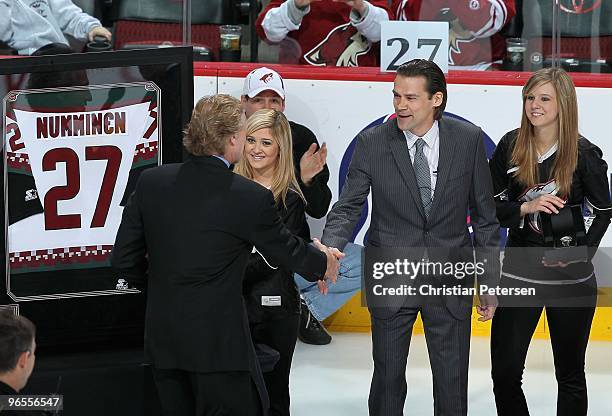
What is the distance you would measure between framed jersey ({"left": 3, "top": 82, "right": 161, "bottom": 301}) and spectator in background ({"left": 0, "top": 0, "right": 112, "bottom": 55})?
6.24 ft

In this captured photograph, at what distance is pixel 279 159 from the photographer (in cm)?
426

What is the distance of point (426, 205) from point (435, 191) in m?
0.06

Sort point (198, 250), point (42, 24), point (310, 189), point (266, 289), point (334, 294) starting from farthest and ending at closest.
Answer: point (334, 294) < point (42, 24) < point (310, 189) < point (266, 289) < point (198, 250)

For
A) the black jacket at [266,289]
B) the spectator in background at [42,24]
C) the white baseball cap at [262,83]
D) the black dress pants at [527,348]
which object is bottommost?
the black dress pants at [527,348]

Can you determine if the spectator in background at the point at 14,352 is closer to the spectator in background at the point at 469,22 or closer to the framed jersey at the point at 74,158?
the framed jersey at the point at 74,158

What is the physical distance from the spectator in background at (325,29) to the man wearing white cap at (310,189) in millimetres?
340

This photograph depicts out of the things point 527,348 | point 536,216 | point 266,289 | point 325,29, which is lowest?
point 527,348

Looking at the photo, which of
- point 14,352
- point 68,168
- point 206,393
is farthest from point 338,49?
point 14,352

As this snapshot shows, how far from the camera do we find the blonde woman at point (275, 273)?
402 centimetres

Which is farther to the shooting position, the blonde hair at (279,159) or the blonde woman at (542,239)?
the blonde hair at (279,159)

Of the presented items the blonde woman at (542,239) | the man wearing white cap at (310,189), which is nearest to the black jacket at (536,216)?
the blonde woman at (542,239)

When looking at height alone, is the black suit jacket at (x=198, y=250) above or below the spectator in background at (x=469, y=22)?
below

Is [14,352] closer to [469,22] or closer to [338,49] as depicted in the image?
[338,49]

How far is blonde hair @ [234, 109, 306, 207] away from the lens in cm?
A: 420
